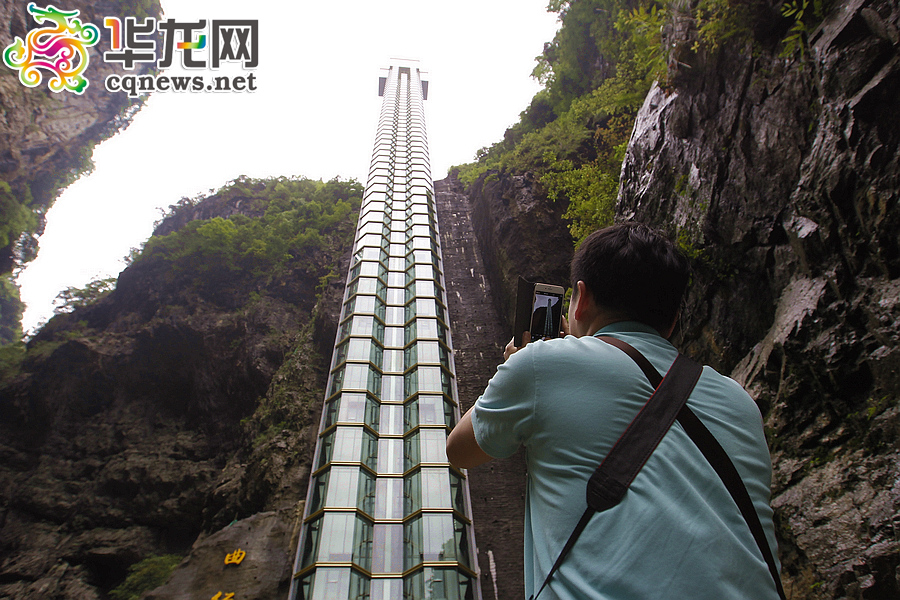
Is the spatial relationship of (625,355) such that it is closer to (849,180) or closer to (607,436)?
(607,436)

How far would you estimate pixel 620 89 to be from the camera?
380 inches

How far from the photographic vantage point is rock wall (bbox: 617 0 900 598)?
291 centimetres

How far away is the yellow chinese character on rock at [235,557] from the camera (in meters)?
7.14

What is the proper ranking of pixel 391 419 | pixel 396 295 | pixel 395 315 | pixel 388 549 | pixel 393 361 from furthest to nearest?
1. pixel 396 295
2. pixel 395 315
3. pixel 393 361
4. pixel 391 419
5. pixel 388 549

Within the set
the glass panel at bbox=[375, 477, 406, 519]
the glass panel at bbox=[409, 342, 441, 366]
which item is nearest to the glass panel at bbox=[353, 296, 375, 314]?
the glass panel at bbox=[409, 342, 441, 366]

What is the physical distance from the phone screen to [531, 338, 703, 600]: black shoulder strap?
1.68 ft

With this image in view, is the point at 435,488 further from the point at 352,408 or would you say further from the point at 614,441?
the point at 614,441

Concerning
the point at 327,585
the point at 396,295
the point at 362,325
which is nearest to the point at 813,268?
the point at 327,585

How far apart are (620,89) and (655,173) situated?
4330 millimetres

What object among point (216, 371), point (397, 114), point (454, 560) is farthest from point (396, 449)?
point (397, 114)

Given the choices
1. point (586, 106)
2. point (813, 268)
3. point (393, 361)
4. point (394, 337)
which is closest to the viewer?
point (813, 268)

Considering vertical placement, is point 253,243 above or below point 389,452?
above

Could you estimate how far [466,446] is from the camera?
1201 millimetres
